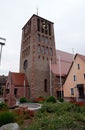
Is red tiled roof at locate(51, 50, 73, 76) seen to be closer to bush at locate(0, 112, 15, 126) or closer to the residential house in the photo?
the residential house

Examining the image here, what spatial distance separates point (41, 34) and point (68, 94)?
909 inches

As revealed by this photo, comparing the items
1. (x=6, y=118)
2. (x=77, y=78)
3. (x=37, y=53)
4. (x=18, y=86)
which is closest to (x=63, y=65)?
(x=37, y=53)

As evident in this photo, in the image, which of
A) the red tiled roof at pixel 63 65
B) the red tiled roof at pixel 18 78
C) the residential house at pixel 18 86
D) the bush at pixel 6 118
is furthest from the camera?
the red tiled roof at pixel 63 65

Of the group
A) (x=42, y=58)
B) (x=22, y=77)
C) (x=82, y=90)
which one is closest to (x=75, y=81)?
(x=82, y=90)

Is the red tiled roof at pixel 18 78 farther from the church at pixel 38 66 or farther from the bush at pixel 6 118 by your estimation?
the bush at pixel 6 118

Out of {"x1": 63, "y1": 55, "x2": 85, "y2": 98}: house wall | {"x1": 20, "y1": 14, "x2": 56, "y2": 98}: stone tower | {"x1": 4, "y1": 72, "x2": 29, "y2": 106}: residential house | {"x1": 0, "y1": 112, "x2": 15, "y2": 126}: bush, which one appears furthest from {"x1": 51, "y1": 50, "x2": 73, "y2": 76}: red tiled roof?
{"x1": 0, "y1": 112, "x2": 15, "y2": 126}: bush

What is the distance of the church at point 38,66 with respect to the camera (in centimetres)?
4090

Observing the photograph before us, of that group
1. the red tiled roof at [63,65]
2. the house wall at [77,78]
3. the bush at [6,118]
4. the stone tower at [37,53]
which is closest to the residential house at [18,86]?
the stone tower at [37,53]

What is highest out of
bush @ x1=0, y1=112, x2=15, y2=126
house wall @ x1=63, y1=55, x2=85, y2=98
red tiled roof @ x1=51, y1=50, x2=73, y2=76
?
red tiled roof @ x1=51, y1=50, x2=73, y2=76

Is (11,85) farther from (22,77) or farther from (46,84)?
(46,84)

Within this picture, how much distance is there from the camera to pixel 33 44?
4428 cm

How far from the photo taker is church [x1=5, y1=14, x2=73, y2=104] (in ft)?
134

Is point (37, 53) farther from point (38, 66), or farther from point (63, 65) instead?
point (63, 65)

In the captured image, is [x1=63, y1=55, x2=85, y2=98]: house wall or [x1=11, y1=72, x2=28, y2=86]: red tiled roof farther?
[x1=11, y1=72, x2=28, y2=86]: red tiled roof
